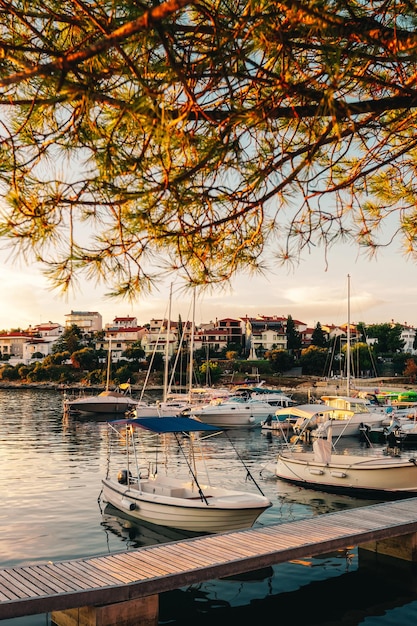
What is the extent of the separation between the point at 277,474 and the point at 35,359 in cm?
11487

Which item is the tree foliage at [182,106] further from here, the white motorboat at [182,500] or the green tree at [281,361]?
the green tree at [281,361]

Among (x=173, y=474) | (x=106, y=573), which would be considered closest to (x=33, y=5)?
(x=106, y=573)

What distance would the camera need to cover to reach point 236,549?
9.80 metres

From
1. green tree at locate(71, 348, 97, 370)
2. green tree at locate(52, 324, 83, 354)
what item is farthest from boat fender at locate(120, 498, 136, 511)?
green tree at locate(52, 324, 83, 354)

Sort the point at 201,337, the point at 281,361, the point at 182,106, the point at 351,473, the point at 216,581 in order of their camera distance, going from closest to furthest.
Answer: the point at 182,106 → the point at 216,581 → the point at 351,473 → the point at 281,361 → the point at 201,337

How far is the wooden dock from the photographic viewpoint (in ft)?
25.8

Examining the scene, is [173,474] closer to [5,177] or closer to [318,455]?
[318,455]

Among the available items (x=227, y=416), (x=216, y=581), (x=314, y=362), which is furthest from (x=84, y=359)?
(x=216, y=581)

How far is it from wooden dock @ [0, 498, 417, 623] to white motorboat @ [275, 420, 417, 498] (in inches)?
289

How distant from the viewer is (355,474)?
1973 centimetres

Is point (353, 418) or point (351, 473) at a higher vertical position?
point (353, 418)

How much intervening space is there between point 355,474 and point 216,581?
886 cm

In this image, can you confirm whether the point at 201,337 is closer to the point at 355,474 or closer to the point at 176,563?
the point at 355,474

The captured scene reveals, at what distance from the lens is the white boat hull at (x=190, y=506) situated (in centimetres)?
1383
